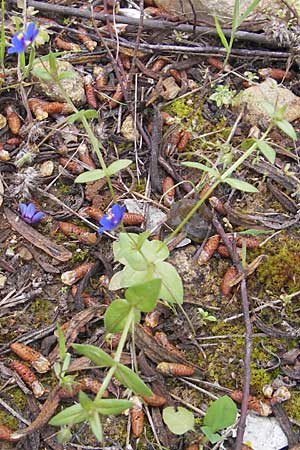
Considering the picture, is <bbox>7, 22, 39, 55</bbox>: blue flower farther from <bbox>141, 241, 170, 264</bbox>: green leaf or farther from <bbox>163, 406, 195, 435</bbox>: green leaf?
<bbox>163, 406, 195, 435</bbox>: green leaf

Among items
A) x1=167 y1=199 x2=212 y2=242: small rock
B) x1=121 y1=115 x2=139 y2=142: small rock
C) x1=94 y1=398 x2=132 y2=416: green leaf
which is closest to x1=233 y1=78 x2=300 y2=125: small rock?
x1=121 y1=115 x2=139 y2=142: small rock

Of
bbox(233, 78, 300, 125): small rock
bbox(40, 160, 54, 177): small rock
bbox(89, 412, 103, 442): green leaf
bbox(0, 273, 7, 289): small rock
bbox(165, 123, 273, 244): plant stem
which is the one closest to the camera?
bbox(89, 412, 103, 442): green leaf

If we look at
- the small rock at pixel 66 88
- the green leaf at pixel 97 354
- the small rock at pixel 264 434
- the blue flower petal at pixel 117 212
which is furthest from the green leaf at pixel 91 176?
the small rock at pixel 264 434

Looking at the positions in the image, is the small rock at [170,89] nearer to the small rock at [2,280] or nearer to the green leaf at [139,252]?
the green leaf at [139,252]

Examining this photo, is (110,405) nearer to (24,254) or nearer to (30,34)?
(24,254)

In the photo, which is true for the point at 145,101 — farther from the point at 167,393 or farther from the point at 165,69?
the point at 167,393

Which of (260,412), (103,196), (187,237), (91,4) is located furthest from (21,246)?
(91,4)

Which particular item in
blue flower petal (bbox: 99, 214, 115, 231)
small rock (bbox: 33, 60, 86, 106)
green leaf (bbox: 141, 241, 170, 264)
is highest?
small rock (bbox: 33, 60, 86, 106)
